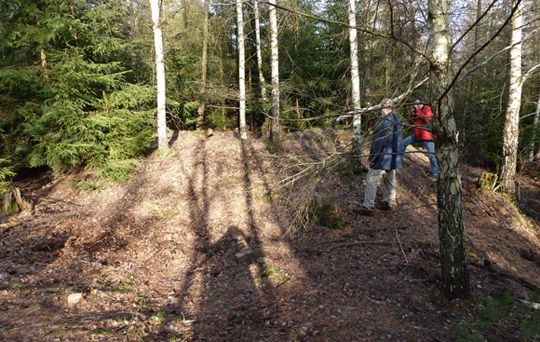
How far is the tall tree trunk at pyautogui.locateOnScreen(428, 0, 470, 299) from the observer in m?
3.16

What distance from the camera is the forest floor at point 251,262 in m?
3.19

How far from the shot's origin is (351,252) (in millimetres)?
4875

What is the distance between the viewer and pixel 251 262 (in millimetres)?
4895

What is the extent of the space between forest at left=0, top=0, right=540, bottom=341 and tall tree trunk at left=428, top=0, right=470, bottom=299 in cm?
2

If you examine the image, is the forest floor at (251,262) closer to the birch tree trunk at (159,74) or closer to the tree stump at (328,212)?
the tree stump at (328,212)

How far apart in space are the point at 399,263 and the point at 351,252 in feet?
2.44

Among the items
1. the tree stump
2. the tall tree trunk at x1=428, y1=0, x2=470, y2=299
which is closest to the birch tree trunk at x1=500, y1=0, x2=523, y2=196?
the tree stump

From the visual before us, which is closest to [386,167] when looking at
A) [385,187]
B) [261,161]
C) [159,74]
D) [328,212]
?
[385,187]

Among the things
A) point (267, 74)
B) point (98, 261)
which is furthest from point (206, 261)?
point (267, 74)

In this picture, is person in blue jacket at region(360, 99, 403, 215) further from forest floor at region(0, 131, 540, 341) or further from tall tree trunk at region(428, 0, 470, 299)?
tall tree trunk at region(428, 0, 470, 299)

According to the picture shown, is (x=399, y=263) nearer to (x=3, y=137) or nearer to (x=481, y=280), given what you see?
(x=481, y=280)

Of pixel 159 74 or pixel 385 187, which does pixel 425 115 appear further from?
pixel 159 74

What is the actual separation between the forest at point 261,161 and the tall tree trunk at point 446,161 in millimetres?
17

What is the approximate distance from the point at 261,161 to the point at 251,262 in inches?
175
